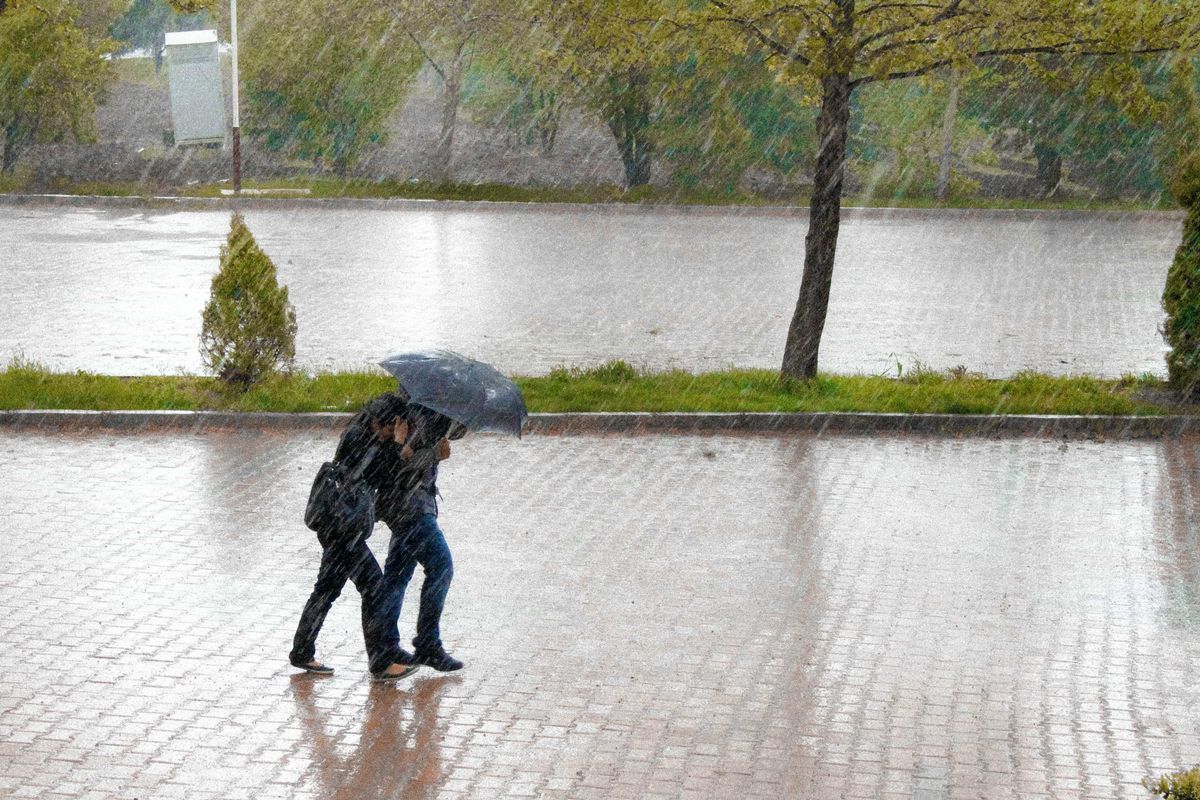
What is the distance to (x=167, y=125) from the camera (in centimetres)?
4616

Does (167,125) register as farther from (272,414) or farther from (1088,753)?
(1088,753)

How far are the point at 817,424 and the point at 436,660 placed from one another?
5.86 meters

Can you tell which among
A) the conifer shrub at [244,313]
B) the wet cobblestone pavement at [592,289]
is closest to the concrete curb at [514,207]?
the wet cobblestone pavement at [592,289]

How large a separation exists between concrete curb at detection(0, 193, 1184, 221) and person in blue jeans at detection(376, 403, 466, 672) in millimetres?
23847

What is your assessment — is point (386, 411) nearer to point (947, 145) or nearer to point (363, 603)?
point (363, 603)

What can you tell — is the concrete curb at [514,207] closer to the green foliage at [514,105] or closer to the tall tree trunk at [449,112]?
the tall tree trunk at [449,112]

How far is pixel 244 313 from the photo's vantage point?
12.4 metres

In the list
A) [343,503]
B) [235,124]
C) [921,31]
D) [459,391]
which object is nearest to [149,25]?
[235,124]

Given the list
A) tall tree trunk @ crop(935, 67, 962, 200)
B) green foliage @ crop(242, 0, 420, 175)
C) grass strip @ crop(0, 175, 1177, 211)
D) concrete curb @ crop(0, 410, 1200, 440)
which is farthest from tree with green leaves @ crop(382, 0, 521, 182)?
concrete curb @ crop(0, 410, 1200, 440)

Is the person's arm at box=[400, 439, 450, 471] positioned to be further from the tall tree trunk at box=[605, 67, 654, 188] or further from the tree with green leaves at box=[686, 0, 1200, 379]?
the tall tree trunk at box=[605, 67, 654, 188]

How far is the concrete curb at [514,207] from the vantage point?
30344 millimetres

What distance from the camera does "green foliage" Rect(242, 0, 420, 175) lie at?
1377 inches

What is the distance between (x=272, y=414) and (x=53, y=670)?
508 centimetres

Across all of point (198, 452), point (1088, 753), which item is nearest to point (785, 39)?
point (198, 452)
